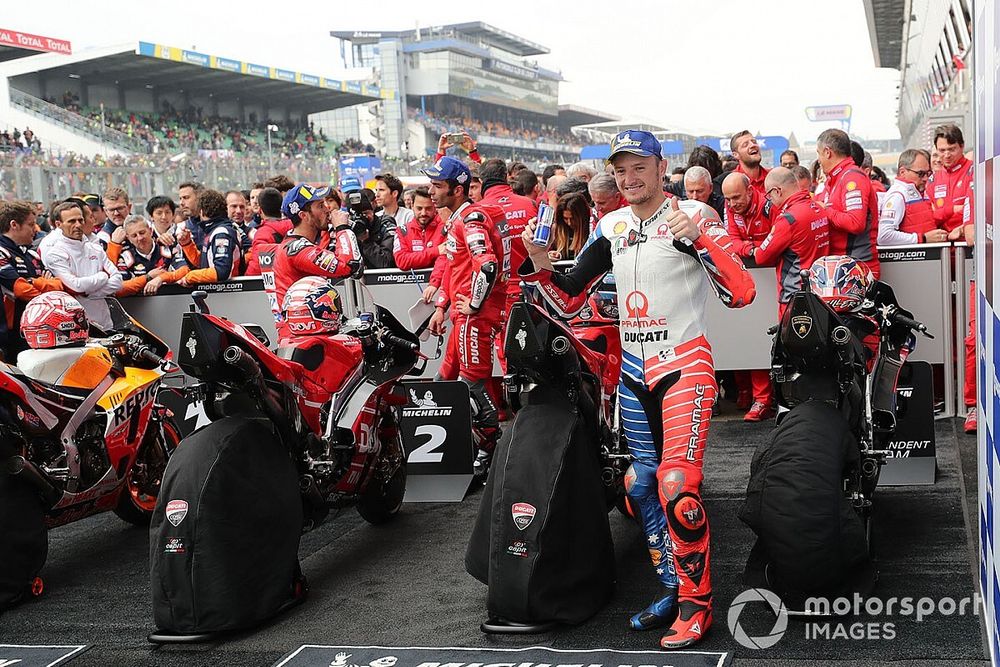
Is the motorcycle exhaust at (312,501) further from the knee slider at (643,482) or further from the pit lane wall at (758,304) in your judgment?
the pit lane wall at (758,304)

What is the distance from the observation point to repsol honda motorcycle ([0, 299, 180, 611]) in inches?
205

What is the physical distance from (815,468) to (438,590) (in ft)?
6.27

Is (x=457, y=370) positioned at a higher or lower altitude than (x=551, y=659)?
higher

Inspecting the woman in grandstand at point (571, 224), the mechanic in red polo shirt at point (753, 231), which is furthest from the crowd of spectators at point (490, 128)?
the woman in grandstand at point (571, 224)

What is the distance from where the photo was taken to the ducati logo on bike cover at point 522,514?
4.41 meters

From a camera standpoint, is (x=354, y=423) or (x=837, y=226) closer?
(x=354, y=423)

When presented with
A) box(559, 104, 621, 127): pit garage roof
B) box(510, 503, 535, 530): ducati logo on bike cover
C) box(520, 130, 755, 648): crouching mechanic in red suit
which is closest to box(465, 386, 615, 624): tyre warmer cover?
box(510, 503, 535, 530): ducati logo on bike cover

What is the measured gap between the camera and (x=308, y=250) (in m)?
6.90

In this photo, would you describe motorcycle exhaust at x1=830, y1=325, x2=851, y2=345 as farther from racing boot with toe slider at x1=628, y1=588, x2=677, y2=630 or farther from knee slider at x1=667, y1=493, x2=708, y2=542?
racing boot with toe slider at x1=628, y1=588, x2=677, y2=630

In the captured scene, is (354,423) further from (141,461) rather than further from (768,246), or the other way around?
(768,246)

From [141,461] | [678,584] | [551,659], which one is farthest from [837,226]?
[141,461]

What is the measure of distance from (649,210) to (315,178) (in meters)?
31.0

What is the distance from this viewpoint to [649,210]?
442 cm

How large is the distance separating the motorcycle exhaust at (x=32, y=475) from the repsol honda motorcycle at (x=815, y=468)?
345cm
